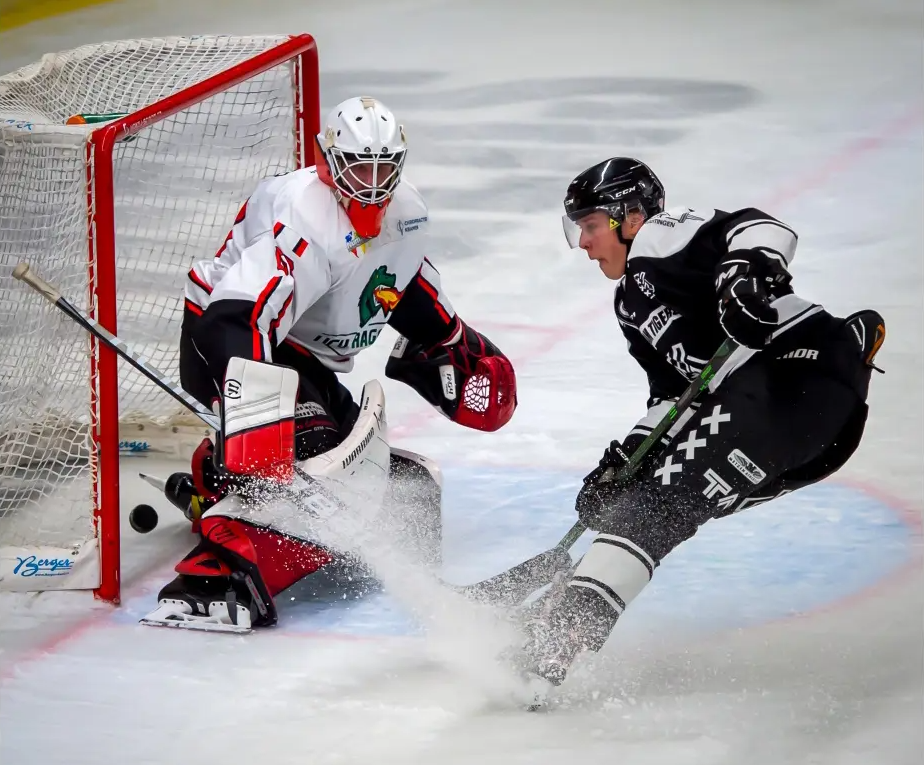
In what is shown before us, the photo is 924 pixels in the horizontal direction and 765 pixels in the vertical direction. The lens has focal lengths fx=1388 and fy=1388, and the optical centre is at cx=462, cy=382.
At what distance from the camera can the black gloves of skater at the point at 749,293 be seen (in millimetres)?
2145

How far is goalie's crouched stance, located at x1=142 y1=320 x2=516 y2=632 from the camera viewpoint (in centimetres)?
235

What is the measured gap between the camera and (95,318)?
8.09 ft

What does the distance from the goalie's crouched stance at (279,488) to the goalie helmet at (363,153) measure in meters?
0.33

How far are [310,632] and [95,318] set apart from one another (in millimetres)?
678

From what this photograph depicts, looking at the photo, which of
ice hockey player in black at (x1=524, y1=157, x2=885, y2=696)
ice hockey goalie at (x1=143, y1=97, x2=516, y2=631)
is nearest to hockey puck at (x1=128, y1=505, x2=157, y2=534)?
ice hockey goalie at (x1=143, y1=97, x2=516, y2=631)

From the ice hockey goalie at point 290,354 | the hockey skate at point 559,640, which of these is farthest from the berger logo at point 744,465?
the ice hockey goalie at point 290,354

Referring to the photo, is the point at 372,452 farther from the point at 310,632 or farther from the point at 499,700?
the point at 499,700

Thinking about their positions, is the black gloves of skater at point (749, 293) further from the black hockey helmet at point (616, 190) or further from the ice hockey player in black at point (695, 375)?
the black hockey helmet at point (616, 190)

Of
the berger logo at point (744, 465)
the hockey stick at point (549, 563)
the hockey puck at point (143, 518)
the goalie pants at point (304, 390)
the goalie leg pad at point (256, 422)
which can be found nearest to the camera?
the berger logo at point (744, 465)

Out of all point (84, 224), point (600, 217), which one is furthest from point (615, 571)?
point (84, 224)

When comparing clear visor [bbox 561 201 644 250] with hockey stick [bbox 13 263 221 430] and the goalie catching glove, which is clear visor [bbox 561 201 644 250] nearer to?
the goalie catching glove

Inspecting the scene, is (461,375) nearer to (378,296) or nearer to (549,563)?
(378,296)

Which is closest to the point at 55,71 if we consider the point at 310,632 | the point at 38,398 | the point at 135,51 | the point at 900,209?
the point at 135,51

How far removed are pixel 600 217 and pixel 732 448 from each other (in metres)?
0.47
